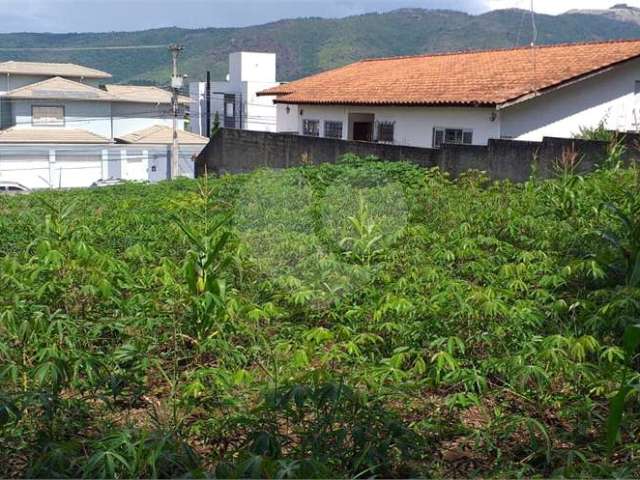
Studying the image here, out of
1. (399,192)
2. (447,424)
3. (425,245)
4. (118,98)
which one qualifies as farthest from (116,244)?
(118,98)

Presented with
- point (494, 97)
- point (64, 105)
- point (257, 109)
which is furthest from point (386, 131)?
point (64, 105)

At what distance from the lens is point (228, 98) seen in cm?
3247

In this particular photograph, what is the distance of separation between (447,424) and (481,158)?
7453 millimetres

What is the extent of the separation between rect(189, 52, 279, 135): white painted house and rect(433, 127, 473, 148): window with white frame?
1731 centimetres

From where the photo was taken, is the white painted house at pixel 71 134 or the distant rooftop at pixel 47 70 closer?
the white painted house at pixel 71 134

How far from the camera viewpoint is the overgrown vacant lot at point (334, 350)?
253 centimetres

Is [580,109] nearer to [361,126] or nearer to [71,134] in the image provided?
[361,126]

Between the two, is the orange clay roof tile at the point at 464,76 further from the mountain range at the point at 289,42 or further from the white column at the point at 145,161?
the mountain range at the point at 289,42

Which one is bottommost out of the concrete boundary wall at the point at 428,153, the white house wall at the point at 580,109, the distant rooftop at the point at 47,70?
the concrete boundary wall at the point at 428,153

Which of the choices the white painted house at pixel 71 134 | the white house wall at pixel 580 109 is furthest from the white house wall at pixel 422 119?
the white painted house at pixel 71 134

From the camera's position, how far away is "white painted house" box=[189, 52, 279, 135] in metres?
31.0

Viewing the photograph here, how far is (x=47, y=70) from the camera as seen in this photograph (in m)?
30.4

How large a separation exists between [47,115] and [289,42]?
31241 mm

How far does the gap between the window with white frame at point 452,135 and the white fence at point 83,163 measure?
16.0m
